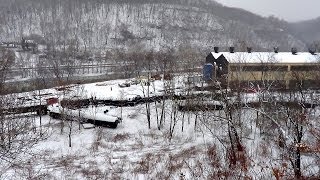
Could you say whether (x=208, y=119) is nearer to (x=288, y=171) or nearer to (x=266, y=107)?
(x=266, y=107)

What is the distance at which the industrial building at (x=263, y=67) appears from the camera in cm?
3522

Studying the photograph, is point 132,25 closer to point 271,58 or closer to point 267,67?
point 271,58

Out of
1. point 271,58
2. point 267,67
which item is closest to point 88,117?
point 267,67

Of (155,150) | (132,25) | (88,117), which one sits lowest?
(155,150)

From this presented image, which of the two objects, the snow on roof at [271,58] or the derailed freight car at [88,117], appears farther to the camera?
the snow on roof at [271,58]

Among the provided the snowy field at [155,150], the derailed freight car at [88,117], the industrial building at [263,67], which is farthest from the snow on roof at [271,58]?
the derailed freight car at [88,117]

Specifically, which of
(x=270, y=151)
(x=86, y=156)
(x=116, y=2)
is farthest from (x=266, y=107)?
(x=116, y=2)

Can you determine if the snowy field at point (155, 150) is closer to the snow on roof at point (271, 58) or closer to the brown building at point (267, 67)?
the brown building at point (267, 67)

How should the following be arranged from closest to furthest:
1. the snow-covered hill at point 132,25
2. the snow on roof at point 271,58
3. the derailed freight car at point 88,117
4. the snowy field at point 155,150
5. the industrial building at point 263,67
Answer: the snowy field at point 155,150
the derailed freight car at point 88,117
the industrial building at point 263,67
the snow on roof at point 271,58
the snow-covered hill at point 132,25

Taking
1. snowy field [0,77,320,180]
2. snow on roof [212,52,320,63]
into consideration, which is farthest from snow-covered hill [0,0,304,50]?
snowy field [0,77,320,180]

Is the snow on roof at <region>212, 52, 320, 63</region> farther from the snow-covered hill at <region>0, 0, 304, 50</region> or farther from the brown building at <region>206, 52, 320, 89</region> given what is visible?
the snow-covered hill at <region>0, 0, 304, 50</region>

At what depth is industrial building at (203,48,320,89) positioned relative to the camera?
1387 inches

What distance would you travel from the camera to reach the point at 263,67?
115 ft

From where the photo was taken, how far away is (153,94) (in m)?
35.0
